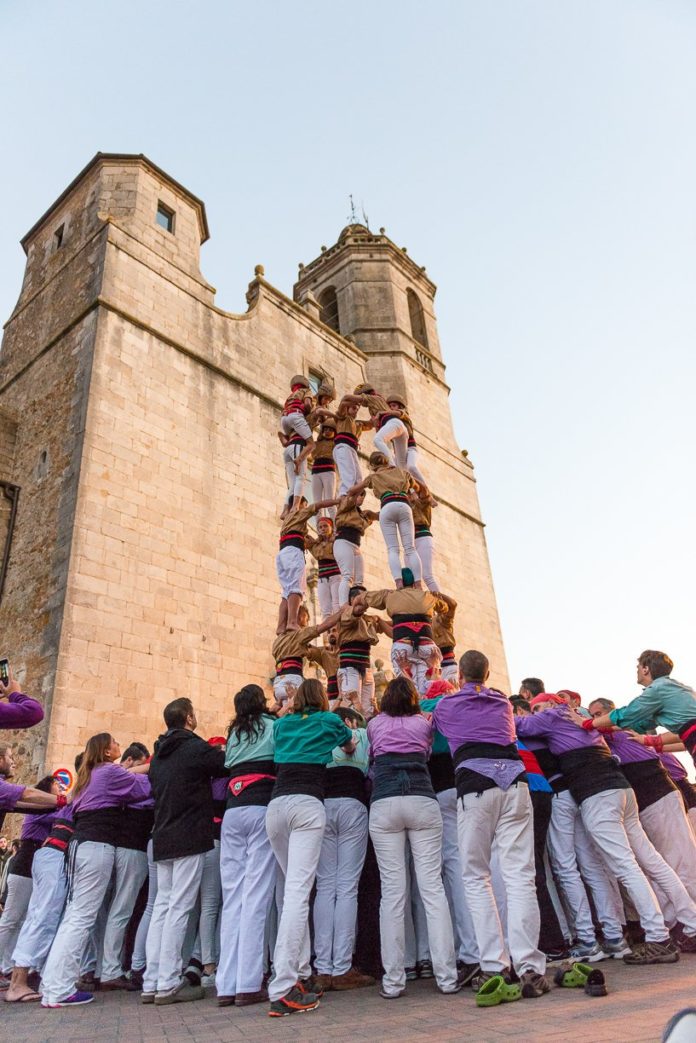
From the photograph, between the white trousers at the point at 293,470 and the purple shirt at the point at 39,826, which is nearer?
the purple shirt at the point at 39,826

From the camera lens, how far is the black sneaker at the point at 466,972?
4.20 m

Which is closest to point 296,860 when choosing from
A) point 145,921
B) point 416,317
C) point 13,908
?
point 145,921

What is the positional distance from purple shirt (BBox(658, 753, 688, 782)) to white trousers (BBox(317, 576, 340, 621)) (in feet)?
15.5

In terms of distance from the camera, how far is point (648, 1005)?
312 centimetres

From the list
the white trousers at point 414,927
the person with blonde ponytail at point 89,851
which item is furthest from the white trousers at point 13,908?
the white trousers at point 414,927

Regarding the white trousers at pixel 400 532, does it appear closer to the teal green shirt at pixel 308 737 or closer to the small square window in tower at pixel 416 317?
the teal green shirt at pixel 308 737

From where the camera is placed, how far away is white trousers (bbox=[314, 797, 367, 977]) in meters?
4.52

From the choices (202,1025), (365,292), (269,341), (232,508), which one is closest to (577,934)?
(202,1025)

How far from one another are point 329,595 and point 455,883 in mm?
5287

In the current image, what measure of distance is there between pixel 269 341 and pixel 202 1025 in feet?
49.8

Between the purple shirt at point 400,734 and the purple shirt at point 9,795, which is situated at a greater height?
the purple shirt at point 400,734

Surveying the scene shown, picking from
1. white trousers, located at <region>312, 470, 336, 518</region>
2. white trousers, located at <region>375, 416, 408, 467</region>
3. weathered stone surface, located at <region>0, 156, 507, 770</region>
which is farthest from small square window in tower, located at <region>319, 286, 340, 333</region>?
white trousers, located at <region>375, 416, 408, 467</region>

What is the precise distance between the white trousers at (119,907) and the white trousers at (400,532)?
458cm

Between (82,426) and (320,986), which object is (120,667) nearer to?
(82,426)
